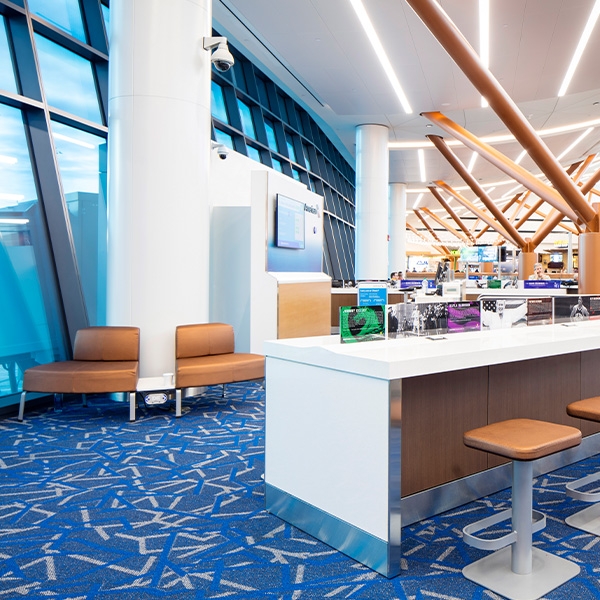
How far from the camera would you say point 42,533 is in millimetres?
2648

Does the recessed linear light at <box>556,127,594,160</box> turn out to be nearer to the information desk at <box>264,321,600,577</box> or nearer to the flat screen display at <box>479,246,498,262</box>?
the flat screen display at <box>479,246,498,262</box>

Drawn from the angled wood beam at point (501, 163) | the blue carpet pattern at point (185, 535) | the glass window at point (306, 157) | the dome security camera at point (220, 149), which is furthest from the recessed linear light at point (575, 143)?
the blue carpet pattern at point (185, 535)

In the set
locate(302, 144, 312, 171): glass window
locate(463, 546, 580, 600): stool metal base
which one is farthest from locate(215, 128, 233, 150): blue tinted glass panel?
locate(463, 546, 580, 600): stool metal base

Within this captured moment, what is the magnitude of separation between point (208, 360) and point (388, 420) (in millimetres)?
3374

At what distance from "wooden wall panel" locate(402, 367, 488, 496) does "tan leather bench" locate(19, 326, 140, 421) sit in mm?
2806

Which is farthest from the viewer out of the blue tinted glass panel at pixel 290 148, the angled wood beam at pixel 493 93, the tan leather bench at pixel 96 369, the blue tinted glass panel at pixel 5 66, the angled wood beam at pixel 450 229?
the angled wood beam at pixel 450 229

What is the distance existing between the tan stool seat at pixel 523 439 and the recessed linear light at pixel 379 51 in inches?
274

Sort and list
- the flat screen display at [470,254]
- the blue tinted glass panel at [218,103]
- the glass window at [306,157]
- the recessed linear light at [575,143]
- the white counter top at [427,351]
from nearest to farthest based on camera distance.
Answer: the white counter top at [427,351] → the blue tinted glass panel at [218,103] → the flat screen display at [470,254] → the glass window at [306,157] → the recessed linear light at [575,143]

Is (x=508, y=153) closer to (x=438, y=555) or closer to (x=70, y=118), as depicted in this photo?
(x=70, y=118)

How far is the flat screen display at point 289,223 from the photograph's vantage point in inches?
271

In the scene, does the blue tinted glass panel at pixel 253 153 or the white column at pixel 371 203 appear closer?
the blue tinted glass panel at pixel 253 153

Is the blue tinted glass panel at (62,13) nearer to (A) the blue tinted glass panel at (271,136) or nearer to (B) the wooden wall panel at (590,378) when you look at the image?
(A) the blue tinted glass panel at (271,136)

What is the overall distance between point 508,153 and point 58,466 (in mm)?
17114

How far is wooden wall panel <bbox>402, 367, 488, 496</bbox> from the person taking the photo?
2775 millimetres
